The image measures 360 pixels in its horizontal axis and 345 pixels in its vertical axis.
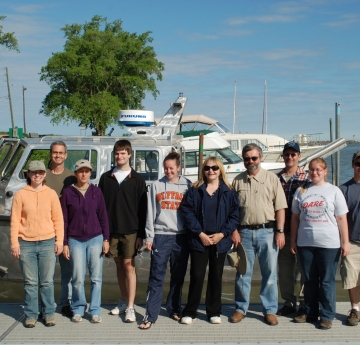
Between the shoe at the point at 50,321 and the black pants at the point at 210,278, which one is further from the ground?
the black pants at the point at 210,278

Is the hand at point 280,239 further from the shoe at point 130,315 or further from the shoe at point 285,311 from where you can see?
the shoe at point 130,315

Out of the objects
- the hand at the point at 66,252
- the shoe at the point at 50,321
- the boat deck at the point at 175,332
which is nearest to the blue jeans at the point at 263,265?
the boat deck at the point at 175,332

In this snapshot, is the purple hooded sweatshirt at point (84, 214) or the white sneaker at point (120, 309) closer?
the purple hooded sweatshirt at point (84, 214)

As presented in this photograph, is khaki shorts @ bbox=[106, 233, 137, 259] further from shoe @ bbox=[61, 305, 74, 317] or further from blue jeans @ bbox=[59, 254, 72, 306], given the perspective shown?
shoe @ bbox=[61, 305, 74, 317]

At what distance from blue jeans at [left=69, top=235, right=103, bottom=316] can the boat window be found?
3.02 m

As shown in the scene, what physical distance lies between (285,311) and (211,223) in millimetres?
1287

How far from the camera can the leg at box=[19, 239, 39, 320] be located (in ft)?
16.9

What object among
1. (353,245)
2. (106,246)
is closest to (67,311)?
(106,246)

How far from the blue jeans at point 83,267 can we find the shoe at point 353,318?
2.41m

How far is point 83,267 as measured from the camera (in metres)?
5.34

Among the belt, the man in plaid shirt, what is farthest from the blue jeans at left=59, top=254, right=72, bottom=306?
the man in plaid shirt

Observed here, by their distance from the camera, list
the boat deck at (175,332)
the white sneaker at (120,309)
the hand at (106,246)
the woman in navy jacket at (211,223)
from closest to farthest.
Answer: the boat deck at (175,332) < the woman in navy jacket at (211,223) < the hand at (106,246) < the white sneaker at (120,309)

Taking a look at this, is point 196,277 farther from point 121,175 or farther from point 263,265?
point 121,175

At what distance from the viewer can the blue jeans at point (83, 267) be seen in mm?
5293
